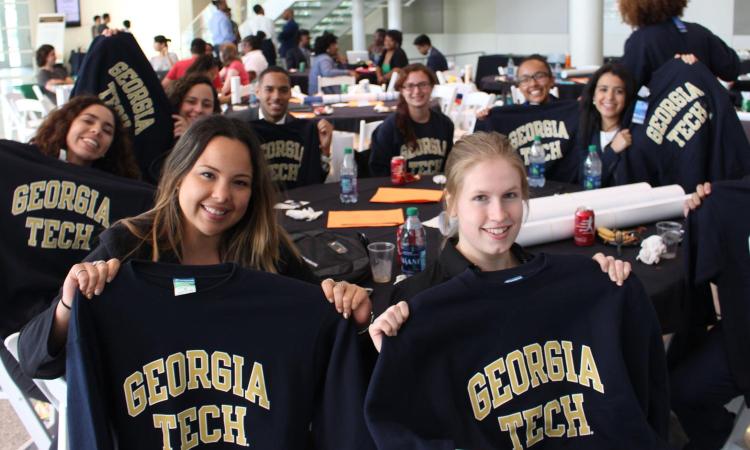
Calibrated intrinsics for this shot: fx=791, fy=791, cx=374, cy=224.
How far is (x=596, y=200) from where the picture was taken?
10.6ft

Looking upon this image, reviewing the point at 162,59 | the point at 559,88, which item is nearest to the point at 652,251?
the point at 559,88

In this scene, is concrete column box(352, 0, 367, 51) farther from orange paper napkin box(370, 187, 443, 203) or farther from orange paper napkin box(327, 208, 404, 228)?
orange paper napkin box(327, 208, 404, 228)

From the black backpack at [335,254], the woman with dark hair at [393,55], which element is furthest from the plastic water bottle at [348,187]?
the woman with dark hair at [393,55]

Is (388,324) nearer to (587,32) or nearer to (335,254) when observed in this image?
(335,254)

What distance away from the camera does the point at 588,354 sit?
181 centimetres

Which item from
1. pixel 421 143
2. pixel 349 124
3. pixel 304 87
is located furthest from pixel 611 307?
pixel 304 87

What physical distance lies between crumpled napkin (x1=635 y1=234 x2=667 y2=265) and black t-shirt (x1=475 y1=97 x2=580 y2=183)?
5.32 ft

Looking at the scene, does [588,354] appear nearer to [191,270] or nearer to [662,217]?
[191,270]

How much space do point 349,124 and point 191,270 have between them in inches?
214

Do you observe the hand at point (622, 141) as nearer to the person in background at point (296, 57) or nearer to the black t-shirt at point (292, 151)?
the black t-shirt at point (292, 151)

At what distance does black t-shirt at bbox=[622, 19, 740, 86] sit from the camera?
4426mm

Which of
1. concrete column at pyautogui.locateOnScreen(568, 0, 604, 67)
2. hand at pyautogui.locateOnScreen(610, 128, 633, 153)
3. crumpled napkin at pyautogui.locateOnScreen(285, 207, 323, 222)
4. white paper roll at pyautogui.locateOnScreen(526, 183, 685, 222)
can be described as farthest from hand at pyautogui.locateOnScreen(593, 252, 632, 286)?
concrete column at pyautogui.locateOnScreen(568, 0, 604, 67)

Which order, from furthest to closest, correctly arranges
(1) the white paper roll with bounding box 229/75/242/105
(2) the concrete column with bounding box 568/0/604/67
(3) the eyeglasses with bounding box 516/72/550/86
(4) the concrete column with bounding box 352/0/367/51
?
1. (4) the concrete column with bounding box 352/0/367/51
2. (2) the concrete column with bounding box 568/0/604/67
3. (1) the white paper roll with bounding box 229/75/242/105
4. (3) the eyeglasses with bounding box 516/72/550/86

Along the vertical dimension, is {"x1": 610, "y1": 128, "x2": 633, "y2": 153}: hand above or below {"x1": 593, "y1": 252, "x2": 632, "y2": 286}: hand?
above
